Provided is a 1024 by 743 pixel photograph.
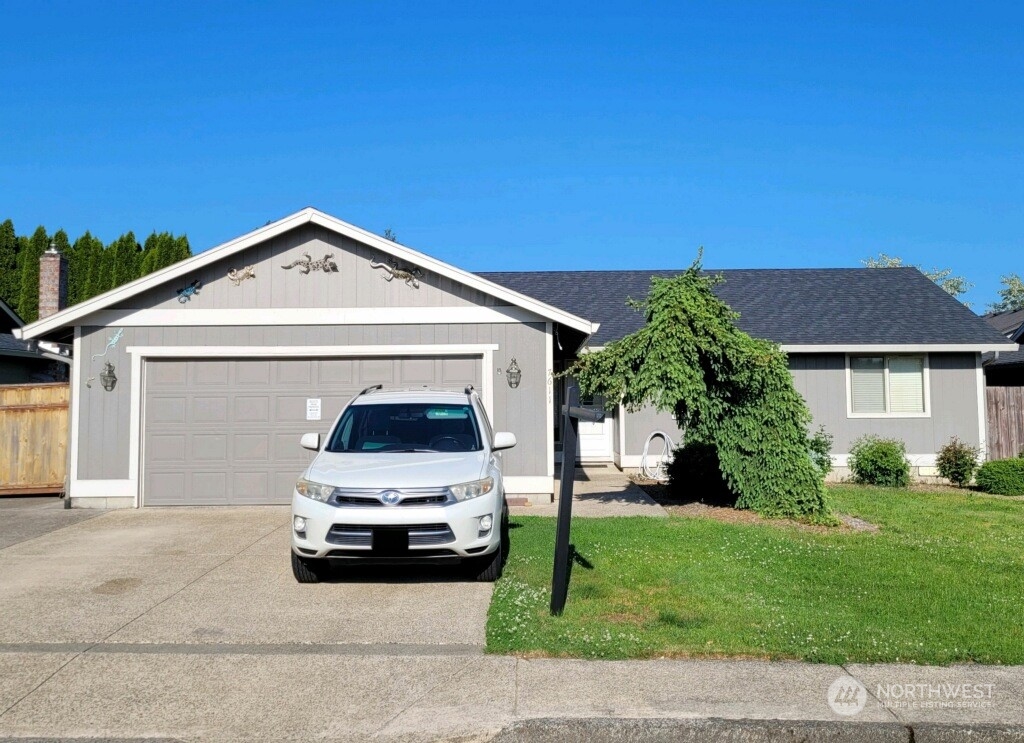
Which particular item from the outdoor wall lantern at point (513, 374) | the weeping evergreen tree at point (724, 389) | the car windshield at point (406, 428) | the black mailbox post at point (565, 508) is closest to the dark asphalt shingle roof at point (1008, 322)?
the weeping evergreen tree at point (724, 389)

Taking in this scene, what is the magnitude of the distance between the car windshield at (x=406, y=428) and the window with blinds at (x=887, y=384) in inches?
441

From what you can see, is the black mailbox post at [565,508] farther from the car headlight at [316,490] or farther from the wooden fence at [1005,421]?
the wooden fence at [1005,421]

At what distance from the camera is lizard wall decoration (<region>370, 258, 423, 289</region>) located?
1258 centimetres

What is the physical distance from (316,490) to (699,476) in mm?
6859

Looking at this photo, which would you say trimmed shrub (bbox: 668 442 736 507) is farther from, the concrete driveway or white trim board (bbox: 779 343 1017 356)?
the concrete driveway

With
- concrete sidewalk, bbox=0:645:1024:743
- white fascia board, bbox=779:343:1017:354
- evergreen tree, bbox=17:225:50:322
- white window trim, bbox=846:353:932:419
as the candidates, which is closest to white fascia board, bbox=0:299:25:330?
evergreen tree, bbox=17:225:50:322

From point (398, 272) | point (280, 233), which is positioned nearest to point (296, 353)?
point (280, 233)

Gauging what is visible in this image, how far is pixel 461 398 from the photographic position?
8.73m

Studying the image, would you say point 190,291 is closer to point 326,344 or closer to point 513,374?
point 326,344

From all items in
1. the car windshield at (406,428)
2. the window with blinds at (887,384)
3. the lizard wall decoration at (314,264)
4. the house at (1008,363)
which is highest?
the lizard wall decoration at (314,264)

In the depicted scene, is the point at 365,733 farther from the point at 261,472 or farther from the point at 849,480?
the point at 849,480

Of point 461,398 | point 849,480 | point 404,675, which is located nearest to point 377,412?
point 461,398

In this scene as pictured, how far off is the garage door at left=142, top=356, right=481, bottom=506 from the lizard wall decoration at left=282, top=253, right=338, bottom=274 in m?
1.41

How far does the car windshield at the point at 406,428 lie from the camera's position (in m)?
8.01
